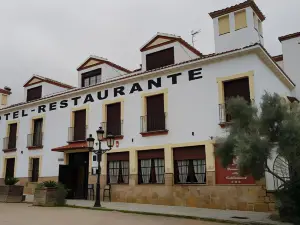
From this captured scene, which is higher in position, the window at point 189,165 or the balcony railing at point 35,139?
the balcony railing at point 35,139

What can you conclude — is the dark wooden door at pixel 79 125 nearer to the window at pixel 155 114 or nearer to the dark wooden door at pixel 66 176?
the dark wooden door at pixel 66 176

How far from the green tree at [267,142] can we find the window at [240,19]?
246 inches

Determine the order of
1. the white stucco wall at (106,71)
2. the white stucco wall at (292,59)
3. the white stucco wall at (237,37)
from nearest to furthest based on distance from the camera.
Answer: the white stucco wall at (237,37) < the white stucco wall at (292,59) < the white stucco wall at (106,71)

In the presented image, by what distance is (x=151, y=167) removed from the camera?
14422mm

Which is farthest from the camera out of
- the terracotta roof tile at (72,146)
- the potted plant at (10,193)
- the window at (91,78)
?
the window at (91,78)

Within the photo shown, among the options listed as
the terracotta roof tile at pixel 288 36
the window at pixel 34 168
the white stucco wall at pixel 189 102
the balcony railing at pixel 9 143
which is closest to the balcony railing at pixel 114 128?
the white stucco wall at pixel 189 102

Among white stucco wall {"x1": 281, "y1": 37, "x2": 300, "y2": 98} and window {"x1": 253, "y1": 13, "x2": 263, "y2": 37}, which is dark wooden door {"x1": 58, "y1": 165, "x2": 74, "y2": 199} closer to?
window {"x1": 253, "y1": 13, "x2": 263, "y2": 37}

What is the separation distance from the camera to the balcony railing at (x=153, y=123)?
46.9 ft

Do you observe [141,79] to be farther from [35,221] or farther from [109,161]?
[35,221]

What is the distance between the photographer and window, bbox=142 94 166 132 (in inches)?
569

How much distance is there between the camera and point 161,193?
1362cm

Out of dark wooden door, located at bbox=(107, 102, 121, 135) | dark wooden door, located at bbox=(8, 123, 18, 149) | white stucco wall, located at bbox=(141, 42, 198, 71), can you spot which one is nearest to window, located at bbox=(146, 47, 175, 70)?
white stucco wall, located at bbox=(141, 42, 198, 71)

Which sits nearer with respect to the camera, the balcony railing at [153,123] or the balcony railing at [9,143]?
the balcony railing at [153,123]

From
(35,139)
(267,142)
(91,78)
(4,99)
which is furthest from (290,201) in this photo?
(4,99)
